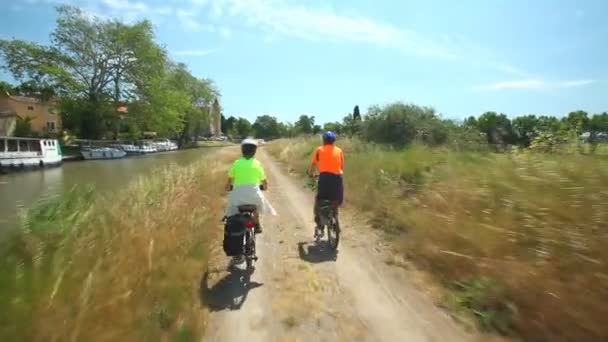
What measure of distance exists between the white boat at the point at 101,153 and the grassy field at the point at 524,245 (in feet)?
173

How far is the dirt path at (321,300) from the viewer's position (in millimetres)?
4652

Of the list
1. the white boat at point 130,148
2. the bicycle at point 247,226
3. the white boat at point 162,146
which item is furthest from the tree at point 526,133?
the white boat at point 162,146

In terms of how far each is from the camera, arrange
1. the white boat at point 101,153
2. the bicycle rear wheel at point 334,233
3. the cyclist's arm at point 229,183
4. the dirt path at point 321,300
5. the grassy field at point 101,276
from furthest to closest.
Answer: the white boat at point 101,153, the bicycle rear wheel at point 334,233, the cyclist's arm at point 229,183, the dirt path at point 321,300, the grassy field at point 101,276

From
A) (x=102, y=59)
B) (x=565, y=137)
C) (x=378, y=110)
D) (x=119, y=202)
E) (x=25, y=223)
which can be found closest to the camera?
(x=25, y=223)

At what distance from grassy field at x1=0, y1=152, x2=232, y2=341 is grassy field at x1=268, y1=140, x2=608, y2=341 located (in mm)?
3493

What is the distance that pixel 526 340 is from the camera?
438cm

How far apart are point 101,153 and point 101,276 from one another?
54748 millimetres

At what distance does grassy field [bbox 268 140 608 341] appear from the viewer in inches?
165

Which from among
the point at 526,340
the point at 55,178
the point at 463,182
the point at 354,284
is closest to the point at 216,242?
the point at 354,284

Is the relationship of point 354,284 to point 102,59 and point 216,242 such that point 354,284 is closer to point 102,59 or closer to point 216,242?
point 216,242

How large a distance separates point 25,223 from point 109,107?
192 ft

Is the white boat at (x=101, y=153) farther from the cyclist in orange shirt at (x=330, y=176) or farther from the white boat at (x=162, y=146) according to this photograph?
the cyclist in orange shirt at (x=330, y=176)

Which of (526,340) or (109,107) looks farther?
(109,107)

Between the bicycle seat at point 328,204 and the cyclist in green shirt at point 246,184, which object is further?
the bicycle seat at point 328,204
